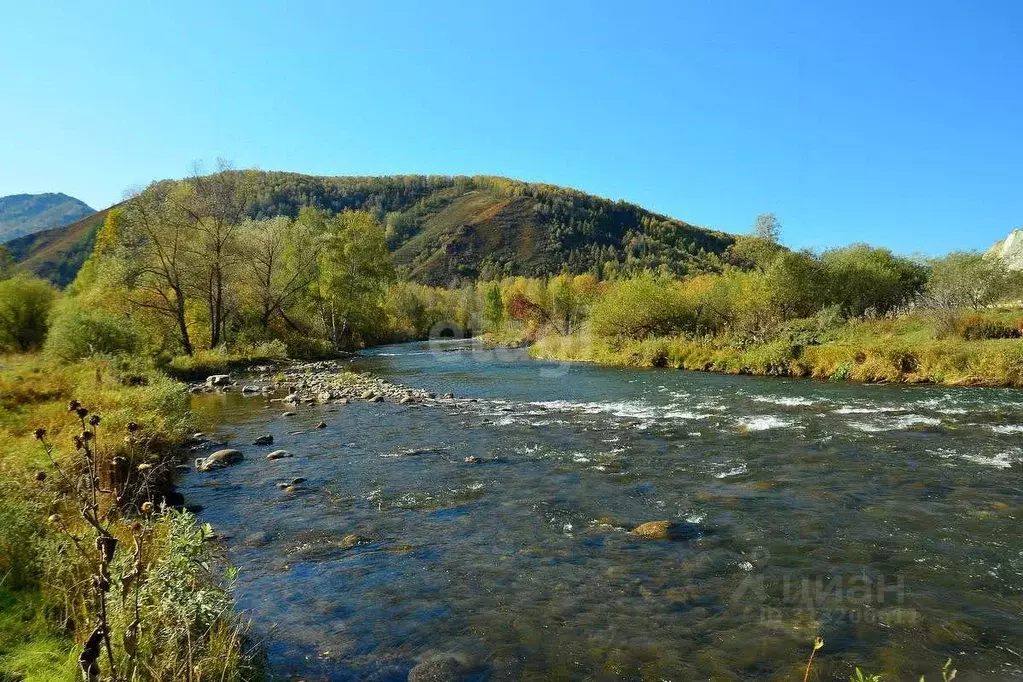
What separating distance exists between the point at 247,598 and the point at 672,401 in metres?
17.0

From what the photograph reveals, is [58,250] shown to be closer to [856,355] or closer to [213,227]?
[213,227]

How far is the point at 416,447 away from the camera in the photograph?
14250mm

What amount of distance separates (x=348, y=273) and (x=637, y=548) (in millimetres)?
46744

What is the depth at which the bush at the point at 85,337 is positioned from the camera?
74.2ft

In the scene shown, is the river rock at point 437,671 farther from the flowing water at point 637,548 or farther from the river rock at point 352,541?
the river rock at point 352,541

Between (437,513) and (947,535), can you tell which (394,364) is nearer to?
(437,513)

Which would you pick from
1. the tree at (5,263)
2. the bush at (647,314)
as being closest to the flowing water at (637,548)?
the bush at (647,314)

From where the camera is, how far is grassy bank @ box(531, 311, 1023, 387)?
22.0 m

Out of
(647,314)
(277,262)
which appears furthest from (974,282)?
(277,262)

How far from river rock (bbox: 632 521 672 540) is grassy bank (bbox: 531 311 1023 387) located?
66.4 ft

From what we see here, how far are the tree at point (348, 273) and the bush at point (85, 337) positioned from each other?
23.6 m

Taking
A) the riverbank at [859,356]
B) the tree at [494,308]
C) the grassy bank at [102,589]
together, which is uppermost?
the tree at [494,308]

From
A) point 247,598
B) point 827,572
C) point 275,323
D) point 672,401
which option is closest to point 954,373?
point 672,401

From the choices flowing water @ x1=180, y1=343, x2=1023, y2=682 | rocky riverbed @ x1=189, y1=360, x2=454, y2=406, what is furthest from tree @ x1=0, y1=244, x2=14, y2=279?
flowing water @ x1=180, y1=343, x2=1023, y2=682
